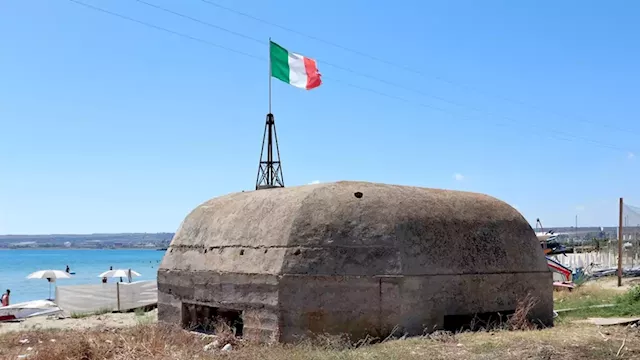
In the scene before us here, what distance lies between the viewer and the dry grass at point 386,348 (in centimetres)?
952

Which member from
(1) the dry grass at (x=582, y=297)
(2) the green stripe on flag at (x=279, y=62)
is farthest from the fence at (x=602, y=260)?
(2) the green stripe on flag at (x=279, y=62)

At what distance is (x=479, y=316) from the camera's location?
12102 mm

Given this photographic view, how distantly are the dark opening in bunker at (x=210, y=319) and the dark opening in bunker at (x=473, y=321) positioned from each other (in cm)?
384

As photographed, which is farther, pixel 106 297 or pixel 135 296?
pixel 106 297

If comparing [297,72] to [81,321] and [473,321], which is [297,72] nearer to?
[473,321]

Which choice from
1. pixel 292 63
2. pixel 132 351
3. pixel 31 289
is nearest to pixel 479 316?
pixel 132 351

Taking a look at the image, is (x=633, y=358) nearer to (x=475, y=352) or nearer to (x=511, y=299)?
(x=475, y=352)

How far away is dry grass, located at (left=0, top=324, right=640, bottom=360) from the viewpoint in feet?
31.2

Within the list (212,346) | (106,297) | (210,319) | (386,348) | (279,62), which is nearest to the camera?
(386,348)

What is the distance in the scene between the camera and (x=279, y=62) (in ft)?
53.0

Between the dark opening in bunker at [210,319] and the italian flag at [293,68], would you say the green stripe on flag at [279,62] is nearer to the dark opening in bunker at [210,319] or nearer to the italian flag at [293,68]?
the italian flag at [293,68]

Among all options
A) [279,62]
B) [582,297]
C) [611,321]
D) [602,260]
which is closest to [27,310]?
[279,62]

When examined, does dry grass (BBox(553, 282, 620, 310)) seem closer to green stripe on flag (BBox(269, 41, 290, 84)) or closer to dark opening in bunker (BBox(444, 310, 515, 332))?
dark opening in bunker (BBox(444, 310, 515, 332))

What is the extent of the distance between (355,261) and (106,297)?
14.6 m
